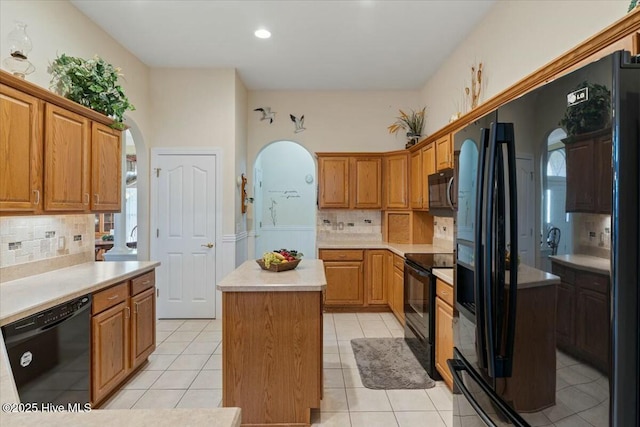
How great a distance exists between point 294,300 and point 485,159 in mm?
1460

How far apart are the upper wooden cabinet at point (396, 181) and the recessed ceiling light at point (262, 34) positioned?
7.71 ft

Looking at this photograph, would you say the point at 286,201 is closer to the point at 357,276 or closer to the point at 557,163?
the point at 357,276

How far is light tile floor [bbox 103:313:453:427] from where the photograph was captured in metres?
2.42

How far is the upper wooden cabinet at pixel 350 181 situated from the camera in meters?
5.11

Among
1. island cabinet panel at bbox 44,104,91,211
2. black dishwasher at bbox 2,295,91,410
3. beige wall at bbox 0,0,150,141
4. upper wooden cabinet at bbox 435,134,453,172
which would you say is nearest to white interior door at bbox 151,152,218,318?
beige wall at bbox 0,0,150,141

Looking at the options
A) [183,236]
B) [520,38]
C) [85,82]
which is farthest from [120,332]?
[520,38]

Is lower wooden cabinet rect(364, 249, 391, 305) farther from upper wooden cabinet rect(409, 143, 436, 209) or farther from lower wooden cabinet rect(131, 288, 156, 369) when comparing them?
lower wooden cabinet rect(131, 288, 156, 369)

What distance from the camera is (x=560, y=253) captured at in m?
1.02

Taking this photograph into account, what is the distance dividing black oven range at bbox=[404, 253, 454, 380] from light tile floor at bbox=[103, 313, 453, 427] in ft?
0.96

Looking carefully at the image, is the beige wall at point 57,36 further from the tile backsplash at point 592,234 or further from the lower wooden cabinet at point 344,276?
the tile backsplash at point 592,234

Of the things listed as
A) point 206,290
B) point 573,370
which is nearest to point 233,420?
point 573,370

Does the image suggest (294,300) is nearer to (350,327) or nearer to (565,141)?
(565,141)

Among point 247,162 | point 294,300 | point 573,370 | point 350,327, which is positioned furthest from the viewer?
point 247,162

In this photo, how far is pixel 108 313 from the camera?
251cm
